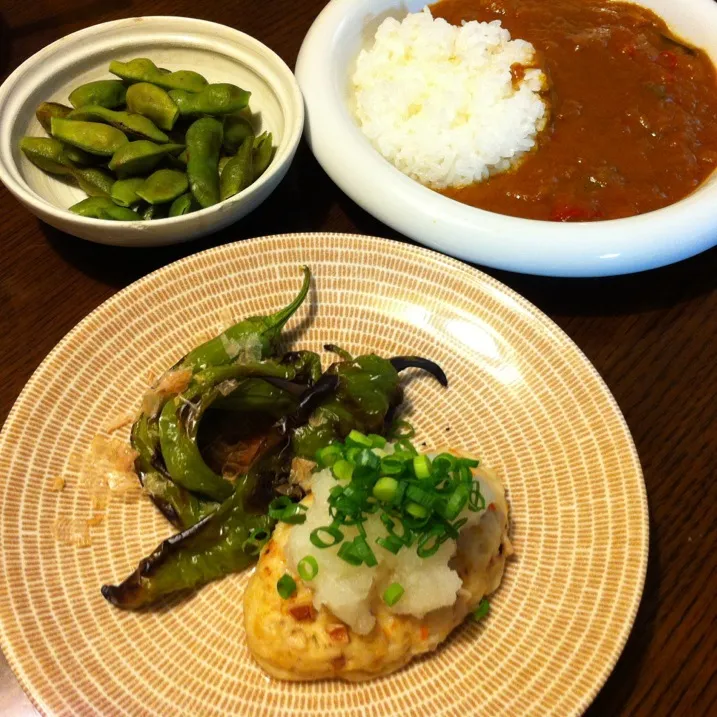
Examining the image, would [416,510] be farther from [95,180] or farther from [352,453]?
[95,180]

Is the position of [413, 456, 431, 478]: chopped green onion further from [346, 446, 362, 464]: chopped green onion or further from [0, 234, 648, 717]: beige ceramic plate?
[0, 234, 648, 717]: beige ceramic plate

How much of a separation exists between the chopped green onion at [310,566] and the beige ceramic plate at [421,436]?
37 cm

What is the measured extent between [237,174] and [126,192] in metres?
0.48

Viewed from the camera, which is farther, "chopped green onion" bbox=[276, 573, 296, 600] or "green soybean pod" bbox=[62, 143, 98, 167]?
"green soybean pod" bbox=[62, 143, 98, 167]

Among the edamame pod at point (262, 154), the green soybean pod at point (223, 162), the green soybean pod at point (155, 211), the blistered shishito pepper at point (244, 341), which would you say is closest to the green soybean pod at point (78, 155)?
the green soybean pod at point (155, 211)

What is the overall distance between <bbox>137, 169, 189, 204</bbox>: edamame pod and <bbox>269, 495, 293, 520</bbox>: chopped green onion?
4.59 feet

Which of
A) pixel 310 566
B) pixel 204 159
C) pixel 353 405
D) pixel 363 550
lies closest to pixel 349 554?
pixel 363 550

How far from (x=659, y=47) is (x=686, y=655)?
3.50 metres

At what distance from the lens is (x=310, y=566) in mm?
1798

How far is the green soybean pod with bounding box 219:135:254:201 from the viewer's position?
2.76 meters

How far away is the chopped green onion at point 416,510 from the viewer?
174cm

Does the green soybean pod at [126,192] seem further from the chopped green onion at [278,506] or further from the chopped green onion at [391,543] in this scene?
the chopped green onion at [391,543]

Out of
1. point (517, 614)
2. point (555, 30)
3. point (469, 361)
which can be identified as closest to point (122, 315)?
point (469, 361)

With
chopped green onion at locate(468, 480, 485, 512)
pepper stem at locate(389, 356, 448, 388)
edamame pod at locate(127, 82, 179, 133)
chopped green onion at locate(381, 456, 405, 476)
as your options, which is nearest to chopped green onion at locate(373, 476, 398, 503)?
chopped green onion at locate(381, 456, 405, 476)
